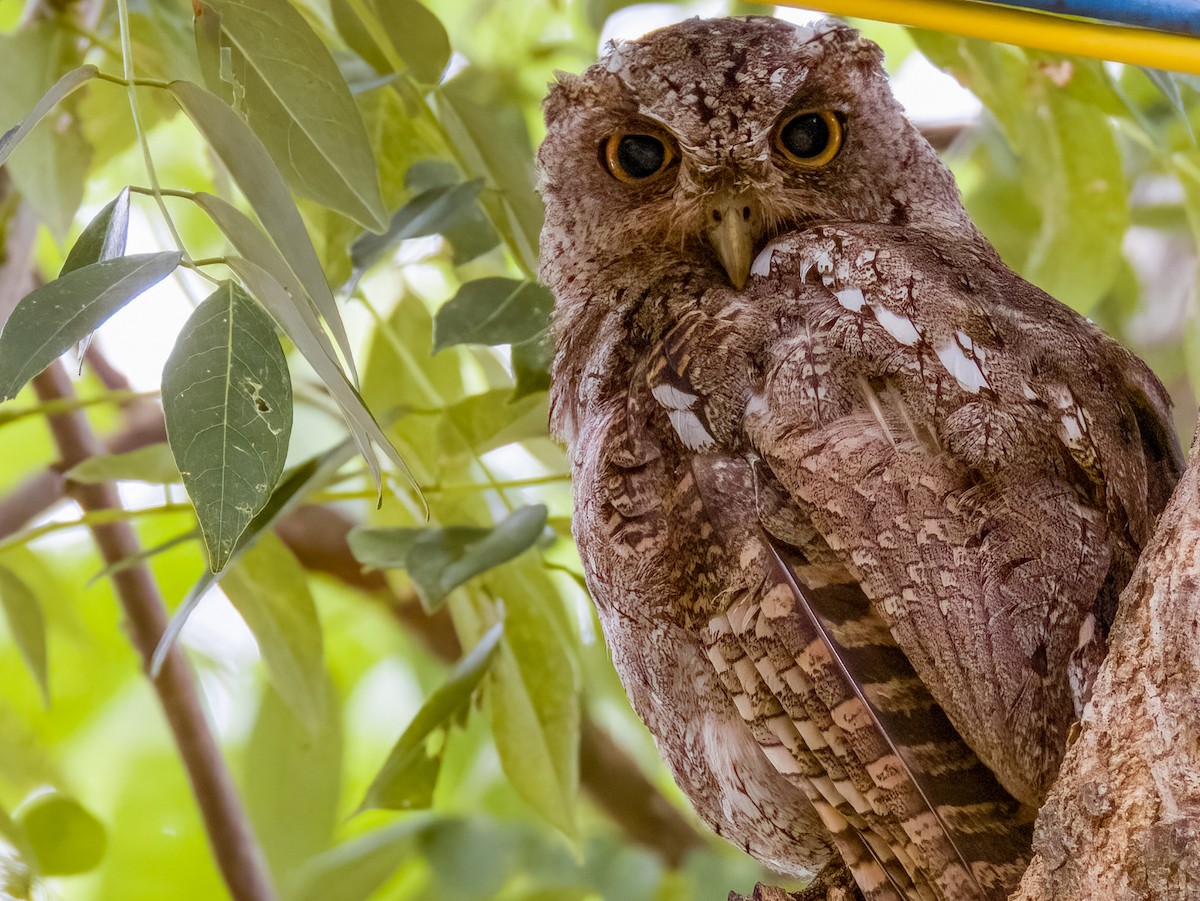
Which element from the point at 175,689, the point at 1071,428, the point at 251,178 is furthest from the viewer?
the point at 175,689

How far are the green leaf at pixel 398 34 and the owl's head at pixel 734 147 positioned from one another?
0.18 meters

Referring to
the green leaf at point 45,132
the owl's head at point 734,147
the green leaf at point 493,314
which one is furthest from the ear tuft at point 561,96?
the green leaf at point 45,132

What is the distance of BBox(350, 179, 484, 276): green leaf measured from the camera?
148 centimetres

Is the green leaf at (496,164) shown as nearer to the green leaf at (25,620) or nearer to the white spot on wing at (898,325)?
the white spot on wing at (898,325)

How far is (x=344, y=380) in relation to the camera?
0.89 metres

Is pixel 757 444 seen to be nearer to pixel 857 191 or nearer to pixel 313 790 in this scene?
pixel 857 191

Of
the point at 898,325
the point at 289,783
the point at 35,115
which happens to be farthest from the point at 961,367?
the point at 289,783

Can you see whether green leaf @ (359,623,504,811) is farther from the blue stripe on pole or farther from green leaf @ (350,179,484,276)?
the blue stripe on pole

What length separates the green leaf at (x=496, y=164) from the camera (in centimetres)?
166

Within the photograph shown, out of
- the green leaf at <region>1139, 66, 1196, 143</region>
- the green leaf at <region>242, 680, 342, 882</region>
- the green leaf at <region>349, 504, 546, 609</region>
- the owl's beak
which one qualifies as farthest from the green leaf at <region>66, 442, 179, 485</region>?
the green leaf at <region>1139, 66, 1196, 143</region>

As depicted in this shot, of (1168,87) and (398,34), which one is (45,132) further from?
(1168,87)

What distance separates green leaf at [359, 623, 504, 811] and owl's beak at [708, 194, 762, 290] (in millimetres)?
661

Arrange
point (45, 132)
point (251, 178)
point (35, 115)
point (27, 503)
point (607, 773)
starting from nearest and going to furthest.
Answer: point (35, 115), point (251, 178), point (45, 132), point (27, 503), point (607, 773)

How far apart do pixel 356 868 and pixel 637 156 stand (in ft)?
4.55
